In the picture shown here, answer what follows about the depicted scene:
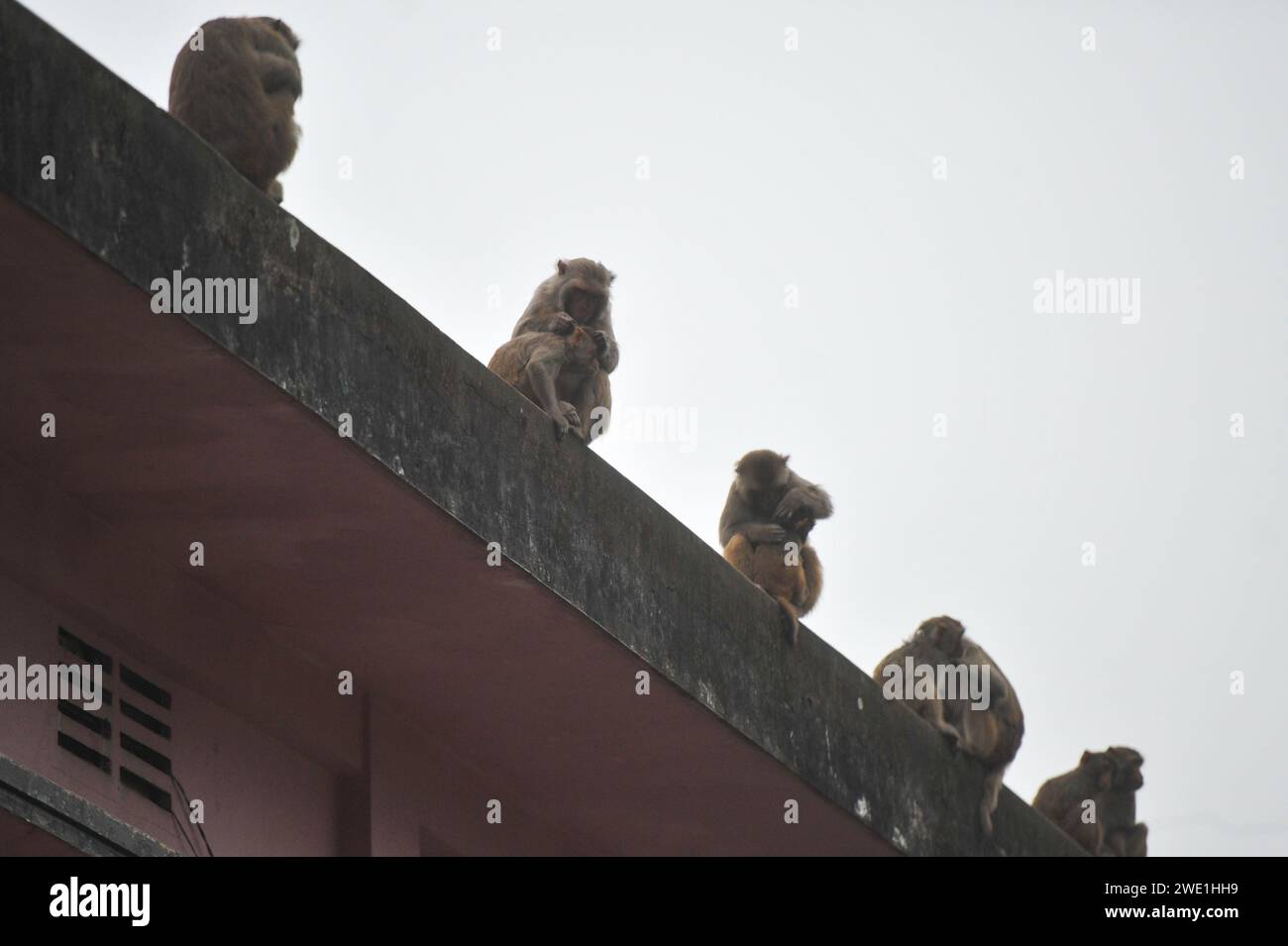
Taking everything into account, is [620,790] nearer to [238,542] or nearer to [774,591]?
[774,591]

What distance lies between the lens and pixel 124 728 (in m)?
7.82

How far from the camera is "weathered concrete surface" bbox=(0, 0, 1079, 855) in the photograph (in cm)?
623

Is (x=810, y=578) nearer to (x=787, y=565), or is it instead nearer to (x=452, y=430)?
(x=787, y=565)

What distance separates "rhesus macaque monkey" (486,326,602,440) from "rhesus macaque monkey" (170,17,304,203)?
1.64m

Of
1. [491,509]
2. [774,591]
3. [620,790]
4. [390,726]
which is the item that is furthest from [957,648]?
[491,509]

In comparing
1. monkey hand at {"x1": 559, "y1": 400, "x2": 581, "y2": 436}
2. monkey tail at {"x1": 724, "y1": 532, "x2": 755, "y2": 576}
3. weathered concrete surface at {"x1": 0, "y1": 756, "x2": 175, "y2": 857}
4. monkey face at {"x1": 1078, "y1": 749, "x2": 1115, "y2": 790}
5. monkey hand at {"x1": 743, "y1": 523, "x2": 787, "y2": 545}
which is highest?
monkey hand at {"x1": 559, "y1": 400, "x2": 581, "y2": 436}

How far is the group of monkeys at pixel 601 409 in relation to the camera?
7.95 metres

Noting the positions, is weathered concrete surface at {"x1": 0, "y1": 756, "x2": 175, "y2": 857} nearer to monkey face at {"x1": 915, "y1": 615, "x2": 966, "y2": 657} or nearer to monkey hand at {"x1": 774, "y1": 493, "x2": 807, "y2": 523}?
monkey hand at {"x1": 774, "y1": 493, "x2": 807, "y2": 523}

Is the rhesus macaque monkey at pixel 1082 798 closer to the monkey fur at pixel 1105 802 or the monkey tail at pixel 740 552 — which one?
the monkey fur at pixel 1105 802

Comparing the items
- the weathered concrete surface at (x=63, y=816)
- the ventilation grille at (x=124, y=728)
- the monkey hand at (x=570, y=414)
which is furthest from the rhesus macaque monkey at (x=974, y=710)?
the weathered concrete surface at (x=63, y=816)

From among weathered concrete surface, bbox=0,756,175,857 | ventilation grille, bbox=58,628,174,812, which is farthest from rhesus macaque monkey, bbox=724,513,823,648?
weathered concrete surface, bbox=0,756,175,857

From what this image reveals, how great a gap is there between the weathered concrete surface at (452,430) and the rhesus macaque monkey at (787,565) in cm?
70
